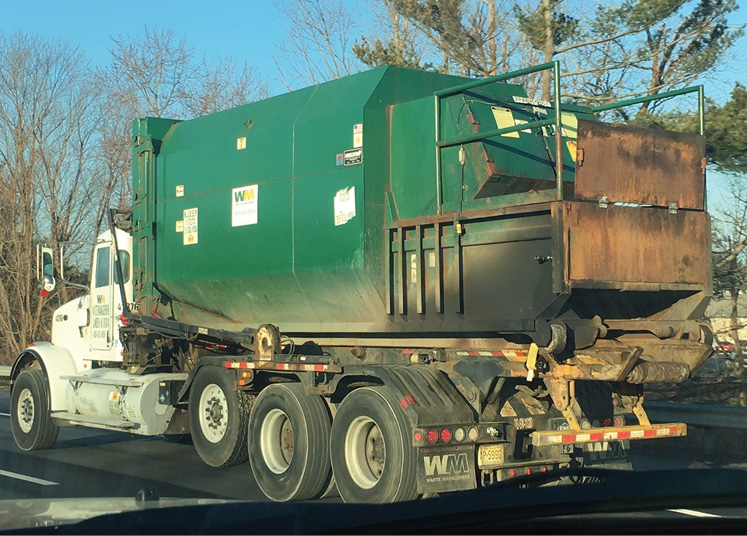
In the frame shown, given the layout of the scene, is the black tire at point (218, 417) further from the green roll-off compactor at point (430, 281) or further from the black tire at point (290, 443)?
the black tire at point (290, 443)

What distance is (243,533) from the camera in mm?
3244

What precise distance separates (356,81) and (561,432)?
143 inches

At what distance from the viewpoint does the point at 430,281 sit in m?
7.29

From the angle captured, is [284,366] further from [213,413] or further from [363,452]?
[213,413]

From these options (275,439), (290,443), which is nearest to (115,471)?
(275,439)

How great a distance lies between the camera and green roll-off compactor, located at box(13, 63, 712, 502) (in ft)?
21.6

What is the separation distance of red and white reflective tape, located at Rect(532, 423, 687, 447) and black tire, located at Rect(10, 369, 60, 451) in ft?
23.8

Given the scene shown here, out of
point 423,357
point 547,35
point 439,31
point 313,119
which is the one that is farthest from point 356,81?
point 439,31

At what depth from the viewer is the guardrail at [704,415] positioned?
9352 millimetres

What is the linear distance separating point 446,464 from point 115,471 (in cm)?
443

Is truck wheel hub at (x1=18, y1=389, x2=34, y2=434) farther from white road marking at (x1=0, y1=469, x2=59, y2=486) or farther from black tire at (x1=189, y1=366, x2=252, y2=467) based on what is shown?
black tire at (x1=189, y1=366, x2=252, y2=467)

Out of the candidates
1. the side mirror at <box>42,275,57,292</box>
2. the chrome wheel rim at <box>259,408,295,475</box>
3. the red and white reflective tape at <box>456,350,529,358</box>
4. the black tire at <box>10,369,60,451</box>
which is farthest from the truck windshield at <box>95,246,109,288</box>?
the red and white reflective tape at <box>456,350,529,358</box>

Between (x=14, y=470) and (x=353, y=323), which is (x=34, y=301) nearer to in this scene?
(x=14, y=470)

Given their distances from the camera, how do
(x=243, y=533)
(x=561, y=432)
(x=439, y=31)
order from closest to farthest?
1. (x=243, y=533)
2. (x=561, y=432)
3. (x=439, y=31)
